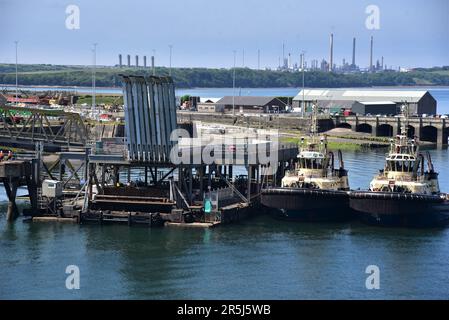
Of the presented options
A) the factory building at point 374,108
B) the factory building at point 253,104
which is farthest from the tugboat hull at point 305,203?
the factory building at point 253,104

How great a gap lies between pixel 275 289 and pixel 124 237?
51.9 feet

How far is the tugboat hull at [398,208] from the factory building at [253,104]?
342 ft

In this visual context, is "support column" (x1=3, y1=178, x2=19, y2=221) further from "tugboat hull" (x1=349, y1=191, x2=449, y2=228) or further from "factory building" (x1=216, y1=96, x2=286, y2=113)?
"factory building" (x1=216, y1=96, x2=286, y2=113)

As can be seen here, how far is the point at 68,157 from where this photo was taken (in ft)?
236

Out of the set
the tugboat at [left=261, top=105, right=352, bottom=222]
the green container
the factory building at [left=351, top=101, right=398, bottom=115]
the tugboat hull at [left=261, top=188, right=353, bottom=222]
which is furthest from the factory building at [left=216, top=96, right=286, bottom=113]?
the green container

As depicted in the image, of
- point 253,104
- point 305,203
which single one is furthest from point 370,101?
point 305,203

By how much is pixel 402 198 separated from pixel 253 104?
111018 mm

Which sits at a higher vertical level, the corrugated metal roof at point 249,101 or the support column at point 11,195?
the corrugated metal roof at point 249,101

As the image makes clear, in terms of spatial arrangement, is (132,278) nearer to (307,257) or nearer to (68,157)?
(307,257)

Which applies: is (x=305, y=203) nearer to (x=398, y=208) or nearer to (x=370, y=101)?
(x=398, y=208)

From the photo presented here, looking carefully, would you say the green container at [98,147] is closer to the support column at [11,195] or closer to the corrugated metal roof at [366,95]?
the support column at [11,195]

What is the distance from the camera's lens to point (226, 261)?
58.1 m

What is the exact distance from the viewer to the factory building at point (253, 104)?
578 feet

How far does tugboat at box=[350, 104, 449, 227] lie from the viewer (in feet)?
224
